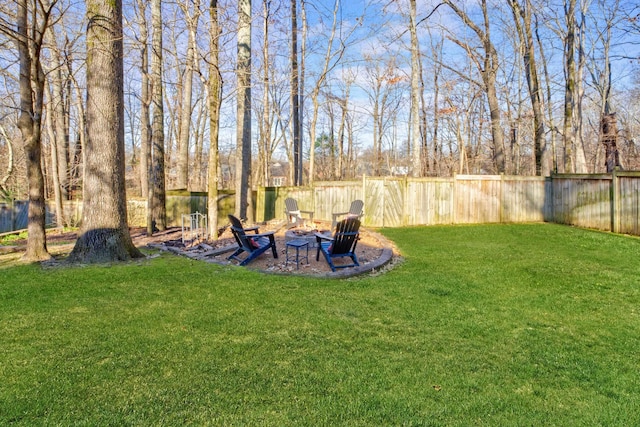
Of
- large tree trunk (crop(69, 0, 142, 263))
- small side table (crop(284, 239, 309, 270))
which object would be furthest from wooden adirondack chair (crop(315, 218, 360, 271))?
large tree trunk (crop(69, 0, 142, 263))

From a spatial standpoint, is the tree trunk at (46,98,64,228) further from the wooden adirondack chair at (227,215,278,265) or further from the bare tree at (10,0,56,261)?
the wooden adirondack chair at (227,215,278,265)

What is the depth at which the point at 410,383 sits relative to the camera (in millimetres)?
2357

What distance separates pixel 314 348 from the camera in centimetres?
286

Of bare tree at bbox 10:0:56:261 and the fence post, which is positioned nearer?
bare tree at bbox 10:0:56:261

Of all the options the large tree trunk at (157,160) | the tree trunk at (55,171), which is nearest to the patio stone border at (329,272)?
the large tree trunk at (157,160)

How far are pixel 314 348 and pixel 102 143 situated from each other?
491 cm

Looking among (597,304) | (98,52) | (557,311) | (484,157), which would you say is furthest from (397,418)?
(484,157)

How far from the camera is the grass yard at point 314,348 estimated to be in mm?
2053

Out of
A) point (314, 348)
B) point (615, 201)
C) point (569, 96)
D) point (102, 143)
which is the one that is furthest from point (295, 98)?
point (314, 348)

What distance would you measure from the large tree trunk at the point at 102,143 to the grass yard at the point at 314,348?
66 cm

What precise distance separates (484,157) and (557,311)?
23.2 meters

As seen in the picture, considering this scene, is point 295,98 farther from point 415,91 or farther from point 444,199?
point 444,199

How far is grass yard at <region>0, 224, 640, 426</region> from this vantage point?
2.05m

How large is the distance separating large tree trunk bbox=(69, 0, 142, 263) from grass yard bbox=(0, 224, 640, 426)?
662 mm
